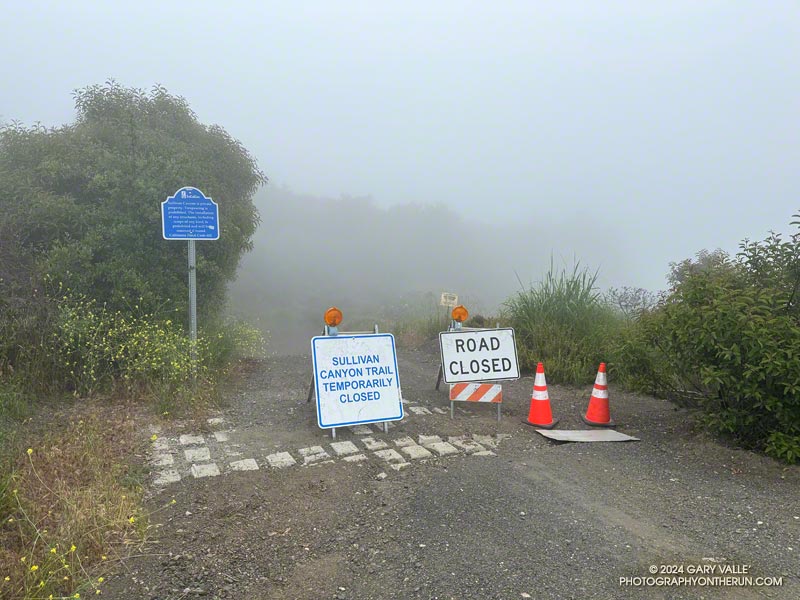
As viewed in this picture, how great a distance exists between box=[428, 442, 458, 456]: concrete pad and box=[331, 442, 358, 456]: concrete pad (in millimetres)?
754

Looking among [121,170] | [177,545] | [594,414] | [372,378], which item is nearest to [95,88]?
[121,170]

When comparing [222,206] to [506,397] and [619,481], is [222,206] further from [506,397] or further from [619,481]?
[619,481]

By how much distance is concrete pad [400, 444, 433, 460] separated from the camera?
16.3 ft

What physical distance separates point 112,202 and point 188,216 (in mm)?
1803

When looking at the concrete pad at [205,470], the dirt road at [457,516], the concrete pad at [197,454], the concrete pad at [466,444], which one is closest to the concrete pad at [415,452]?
the dirt road at [457,516]

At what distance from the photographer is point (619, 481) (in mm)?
4352

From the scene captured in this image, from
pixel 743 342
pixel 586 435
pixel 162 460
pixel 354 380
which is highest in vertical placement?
pixel 743 342

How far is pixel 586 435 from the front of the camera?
5648mm

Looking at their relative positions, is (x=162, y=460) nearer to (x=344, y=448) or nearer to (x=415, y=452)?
(x=344, y=448)

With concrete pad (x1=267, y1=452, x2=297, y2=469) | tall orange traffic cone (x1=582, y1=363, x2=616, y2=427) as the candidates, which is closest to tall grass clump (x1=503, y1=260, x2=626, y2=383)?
tall orange traffic cone (x1=582, y1=363, x2=616, y2=427)

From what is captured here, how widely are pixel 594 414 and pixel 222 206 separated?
7558mm

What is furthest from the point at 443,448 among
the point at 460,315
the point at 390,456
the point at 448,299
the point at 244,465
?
the point at 448,299

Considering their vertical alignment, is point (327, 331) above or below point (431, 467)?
above

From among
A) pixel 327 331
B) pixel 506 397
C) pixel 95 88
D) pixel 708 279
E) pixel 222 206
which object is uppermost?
pixel 95 88
